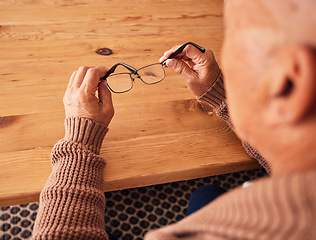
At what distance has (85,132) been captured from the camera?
0.76 m

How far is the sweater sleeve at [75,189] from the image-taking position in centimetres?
64

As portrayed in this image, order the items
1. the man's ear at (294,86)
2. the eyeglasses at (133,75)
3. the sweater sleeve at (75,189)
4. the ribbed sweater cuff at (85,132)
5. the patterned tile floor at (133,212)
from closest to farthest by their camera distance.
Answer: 1. the man's ear at (294,86)
2. the sweater sleeve at (75,189)
3. the ribbed sweater cuff at (85,132)
4. the eyeglasses at (133,75)
5. the patterned tile floor at (133,212)

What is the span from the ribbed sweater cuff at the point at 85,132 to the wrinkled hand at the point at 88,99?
2 centimetres

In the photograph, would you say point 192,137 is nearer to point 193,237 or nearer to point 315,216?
point 193,237

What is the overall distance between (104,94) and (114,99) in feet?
0.29

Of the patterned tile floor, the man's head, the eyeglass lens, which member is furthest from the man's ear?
the patterned tile floor

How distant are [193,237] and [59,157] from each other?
414 millimetres

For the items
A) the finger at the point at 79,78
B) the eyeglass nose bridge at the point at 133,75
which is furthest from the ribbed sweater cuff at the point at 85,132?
the eyeglass nose bridge at the point at 133,75

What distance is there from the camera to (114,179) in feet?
2.51

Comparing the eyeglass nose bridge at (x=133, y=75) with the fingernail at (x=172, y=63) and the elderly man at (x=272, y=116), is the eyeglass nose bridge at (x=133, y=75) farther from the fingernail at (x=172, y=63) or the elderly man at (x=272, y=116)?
the elderly man at (x=272, y=116)

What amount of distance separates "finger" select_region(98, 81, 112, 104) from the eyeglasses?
0.02m

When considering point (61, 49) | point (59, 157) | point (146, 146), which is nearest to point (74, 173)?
point (59, 157)

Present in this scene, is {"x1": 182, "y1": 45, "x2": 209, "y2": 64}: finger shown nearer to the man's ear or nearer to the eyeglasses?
the eyeglasses

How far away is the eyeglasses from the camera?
86 cm
